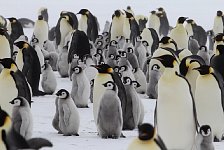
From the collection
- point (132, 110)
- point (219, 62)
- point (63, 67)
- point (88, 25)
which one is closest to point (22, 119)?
point (132, 110)

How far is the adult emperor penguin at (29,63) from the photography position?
9391 millimetres

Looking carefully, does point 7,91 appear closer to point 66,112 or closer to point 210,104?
point 66,112

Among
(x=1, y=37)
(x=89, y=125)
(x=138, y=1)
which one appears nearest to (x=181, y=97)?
(x=89, y=125)

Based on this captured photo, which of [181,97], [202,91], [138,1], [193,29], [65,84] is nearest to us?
[181,97]

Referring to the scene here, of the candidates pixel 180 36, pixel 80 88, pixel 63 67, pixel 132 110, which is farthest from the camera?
pixel 180 36

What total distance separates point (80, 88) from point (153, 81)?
1.47m

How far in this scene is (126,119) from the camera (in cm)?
736

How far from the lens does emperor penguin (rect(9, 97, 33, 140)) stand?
587 centimetres

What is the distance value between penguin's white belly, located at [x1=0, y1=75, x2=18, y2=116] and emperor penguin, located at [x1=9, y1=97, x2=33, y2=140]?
1.07 metres

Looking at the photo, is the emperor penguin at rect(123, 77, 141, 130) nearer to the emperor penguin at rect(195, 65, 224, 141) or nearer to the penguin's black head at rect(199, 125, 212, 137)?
the emperor penguin at rect(195, 65, 224, 141)

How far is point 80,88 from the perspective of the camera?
8516 millimetres

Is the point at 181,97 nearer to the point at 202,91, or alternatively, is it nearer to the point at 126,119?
the point at 202,91

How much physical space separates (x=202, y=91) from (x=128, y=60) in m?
4.23

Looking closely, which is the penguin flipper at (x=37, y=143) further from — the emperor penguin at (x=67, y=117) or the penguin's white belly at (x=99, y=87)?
the penguin's white belly at (x=99, y=87)
